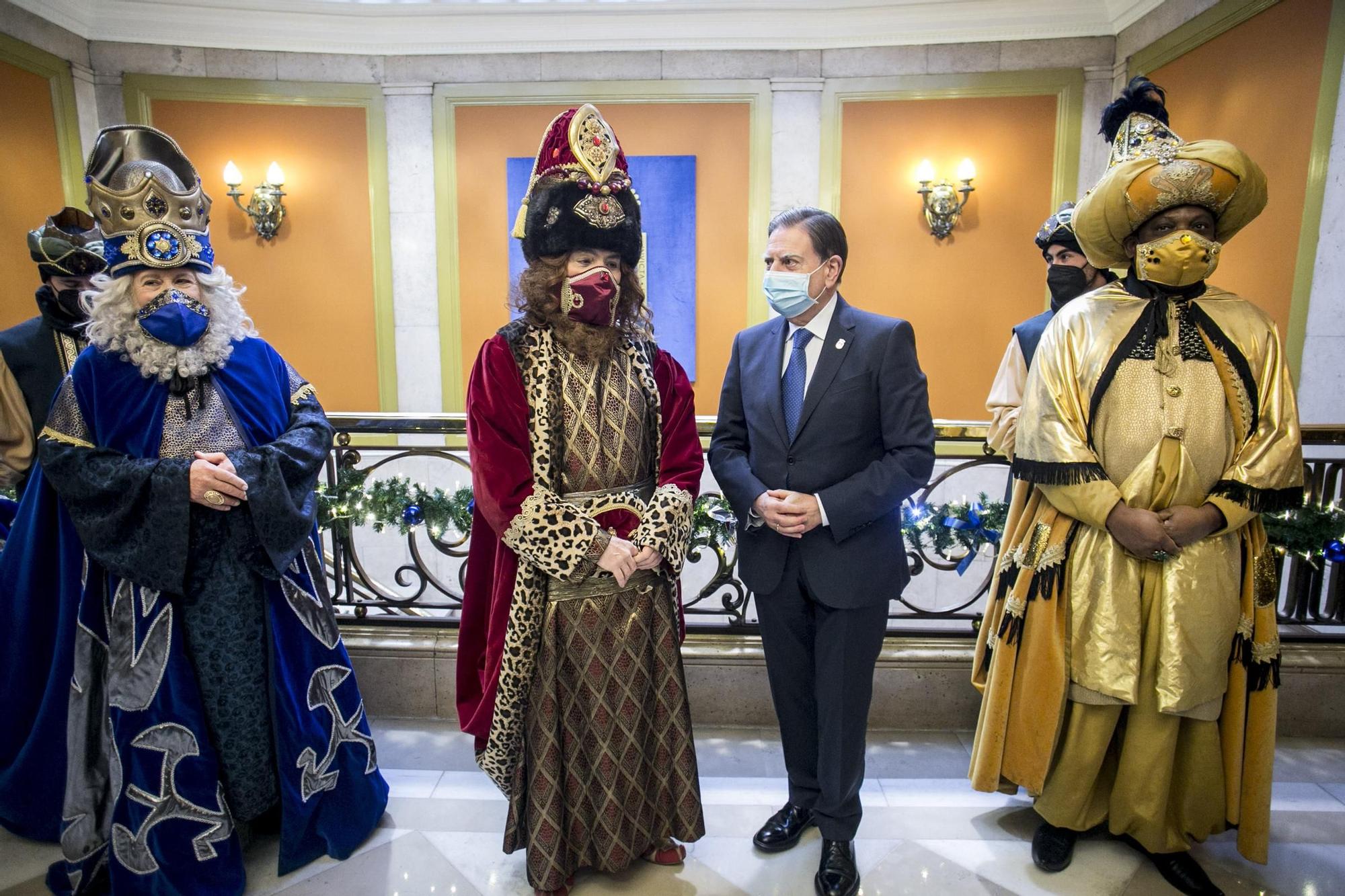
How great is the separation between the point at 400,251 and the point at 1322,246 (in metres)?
6.73

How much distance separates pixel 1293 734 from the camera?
2.89 metres

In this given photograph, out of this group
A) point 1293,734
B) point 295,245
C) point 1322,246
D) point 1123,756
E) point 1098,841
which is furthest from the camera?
point 295,245

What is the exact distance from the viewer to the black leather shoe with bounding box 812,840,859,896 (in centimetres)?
205

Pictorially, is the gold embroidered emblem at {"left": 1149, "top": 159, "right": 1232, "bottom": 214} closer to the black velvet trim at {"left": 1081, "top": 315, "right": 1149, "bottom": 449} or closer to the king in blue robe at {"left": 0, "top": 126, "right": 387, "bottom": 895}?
the black velvet trim at {"left": 1081, "top": 315, "right": 1149, "bottom": 449}

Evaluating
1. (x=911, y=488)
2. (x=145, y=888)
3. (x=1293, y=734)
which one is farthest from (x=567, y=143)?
(x=1293, y=734)

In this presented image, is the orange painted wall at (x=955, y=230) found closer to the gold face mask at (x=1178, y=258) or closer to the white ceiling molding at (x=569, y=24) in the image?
the white ceiling molding at (x=569, y=24)

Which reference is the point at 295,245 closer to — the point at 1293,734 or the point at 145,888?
the point at 145,888

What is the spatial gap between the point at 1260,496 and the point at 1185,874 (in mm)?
1124

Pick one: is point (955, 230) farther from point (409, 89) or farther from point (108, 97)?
point (108, 97)

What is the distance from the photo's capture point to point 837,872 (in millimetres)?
2064

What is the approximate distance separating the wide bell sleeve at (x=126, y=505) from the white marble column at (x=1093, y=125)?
22.0ft

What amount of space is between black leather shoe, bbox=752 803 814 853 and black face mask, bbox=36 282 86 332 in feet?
9.32

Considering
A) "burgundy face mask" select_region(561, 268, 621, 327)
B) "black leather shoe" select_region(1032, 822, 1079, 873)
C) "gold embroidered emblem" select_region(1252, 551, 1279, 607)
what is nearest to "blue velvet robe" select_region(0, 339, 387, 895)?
"burgundy face mask" select_region(561, 268, 621, 327)

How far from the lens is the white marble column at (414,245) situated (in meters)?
6.35
